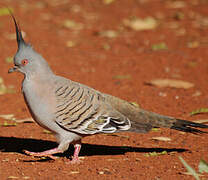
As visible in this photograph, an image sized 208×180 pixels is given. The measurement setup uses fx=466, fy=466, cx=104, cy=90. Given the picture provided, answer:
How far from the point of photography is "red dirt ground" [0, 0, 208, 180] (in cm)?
583

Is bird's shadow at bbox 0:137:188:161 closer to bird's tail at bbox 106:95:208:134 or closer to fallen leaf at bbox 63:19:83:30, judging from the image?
bird's tail at bbox 106:95:208:134

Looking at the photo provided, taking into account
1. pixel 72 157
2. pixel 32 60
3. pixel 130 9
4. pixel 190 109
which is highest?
pixel 130 9

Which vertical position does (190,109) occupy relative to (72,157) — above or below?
above

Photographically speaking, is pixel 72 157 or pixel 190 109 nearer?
pixel 72 157

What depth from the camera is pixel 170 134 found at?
7.07 meters

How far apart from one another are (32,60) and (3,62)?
4952 millimetres

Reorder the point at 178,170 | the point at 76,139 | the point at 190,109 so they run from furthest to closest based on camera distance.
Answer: the point at 190,109, the point at 76,139, the point at 178,170

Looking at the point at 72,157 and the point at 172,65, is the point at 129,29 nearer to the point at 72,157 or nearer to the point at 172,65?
the point at 172,65

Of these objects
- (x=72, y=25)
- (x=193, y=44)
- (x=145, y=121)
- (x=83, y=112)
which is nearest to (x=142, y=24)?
(x=72, y=25)

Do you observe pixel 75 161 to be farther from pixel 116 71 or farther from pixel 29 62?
pixel 116 71

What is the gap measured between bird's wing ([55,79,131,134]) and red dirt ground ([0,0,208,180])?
0.47 meters

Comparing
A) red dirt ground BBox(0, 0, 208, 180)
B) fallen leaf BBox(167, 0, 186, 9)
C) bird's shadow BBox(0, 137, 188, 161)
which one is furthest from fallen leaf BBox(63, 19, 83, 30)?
bird's shadow BBox(0, 137, 188, 161)

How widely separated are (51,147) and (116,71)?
13.1 ft

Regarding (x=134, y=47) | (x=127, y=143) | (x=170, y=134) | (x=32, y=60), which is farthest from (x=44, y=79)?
(x=134, y=47)
